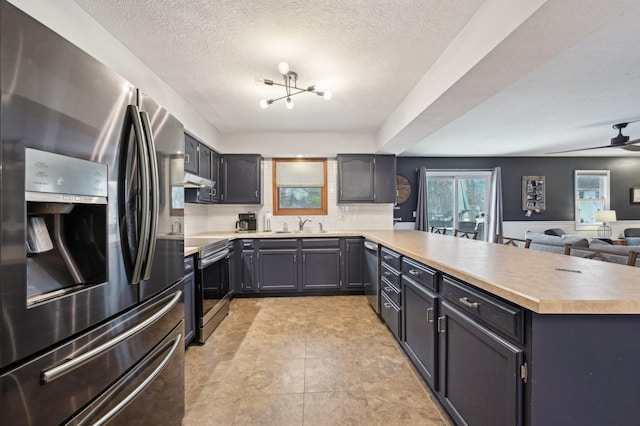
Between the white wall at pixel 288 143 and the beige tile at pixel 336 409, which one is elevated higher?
the white wall at pixel 288 143

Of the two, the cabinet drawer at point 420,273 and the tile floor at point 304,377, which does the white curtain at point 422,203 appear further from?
the cabinet drawer at point 420,273

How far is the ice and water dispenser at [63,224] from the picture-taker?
792 mm

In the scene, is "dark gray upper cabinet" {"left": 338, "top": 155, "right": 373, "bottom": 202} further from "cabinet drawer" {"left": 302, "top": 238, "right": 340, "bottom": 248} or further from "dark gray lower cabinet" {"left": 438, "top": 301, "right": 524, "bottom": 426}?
"dark gray lower cabinet" {"left": 438, "top": 301, "right": 524, "bottom": 426}

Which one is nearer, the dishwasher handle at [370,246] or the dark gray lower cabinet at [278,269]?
the dishwasher handle at [370,246]

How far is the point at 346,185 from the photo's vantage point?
14.4 ft

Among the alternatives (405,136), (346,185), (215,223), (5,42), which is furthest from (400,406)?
(215,223)

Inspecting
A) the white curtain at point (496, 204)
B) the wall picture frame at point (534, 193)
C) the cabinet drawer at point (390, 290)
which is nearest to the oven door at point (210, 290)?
the cabinet drawer at point (390, 290)

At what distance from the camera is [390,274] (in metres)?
2.69

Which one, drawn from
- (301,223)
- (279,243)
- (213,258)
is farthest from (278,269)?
(213,258)

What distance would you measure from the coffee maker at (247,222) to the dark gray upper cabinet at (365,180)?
4.44ft

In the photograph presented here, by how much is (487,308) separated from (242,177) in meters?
3.72

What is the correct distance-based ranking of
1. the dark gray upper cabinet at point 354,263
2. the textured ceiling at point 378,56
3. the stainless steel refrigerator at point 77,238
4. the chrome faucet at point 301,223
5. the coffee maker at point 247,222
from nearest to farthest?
the stainless steel refrigerator at point 77,238 < the textured ceiling at point 378,56 < the dark gray upper cabinet at point 354,263 < the coffee maker at point 247,222 < the chrome faucet at point 301,223

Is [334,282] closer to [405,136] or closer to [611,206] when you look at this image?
[405,136]

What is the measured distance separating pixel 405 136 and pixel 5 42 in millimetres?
3266
